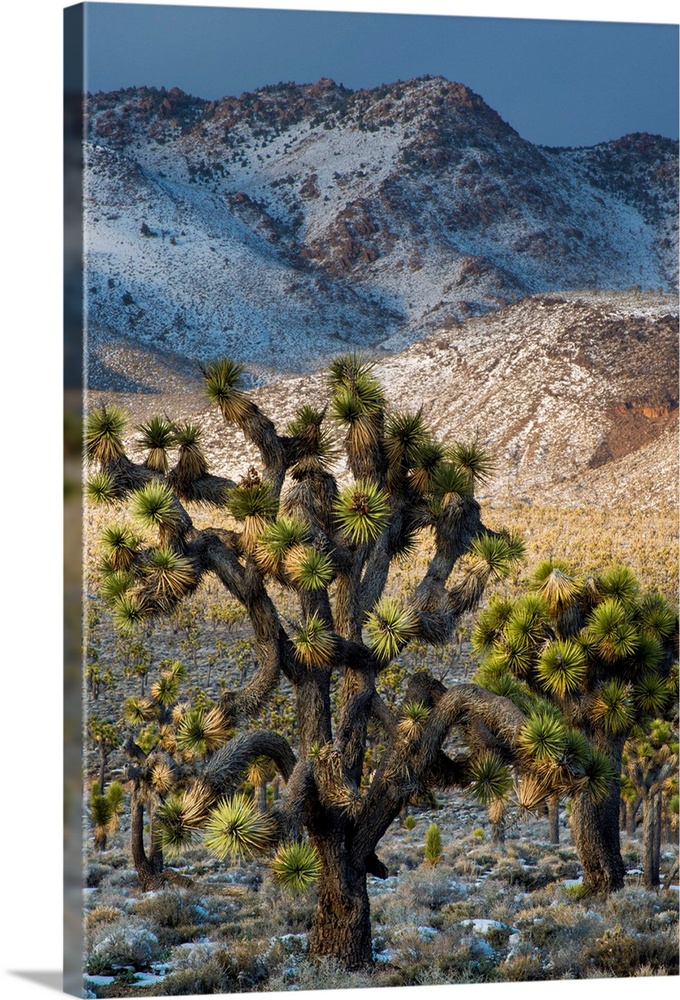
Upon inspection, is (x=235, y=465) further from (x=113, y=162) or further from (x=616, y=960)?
(x=616, y=960)

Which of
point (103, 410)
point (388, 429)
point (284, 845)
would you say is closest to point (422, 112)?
point (388, 429)

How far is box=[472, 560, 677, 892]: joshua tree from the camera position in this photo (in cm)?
1087

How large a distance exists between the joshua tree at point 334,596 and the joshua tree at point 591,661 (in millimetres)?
1083

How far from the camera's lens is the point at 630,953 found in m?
10.6

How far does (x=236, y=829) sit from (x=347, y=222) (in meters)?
7.30

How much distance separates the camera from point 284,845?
867 centimetres

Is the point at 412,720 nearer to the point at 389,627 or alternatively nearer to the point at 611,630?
the point at 389,627

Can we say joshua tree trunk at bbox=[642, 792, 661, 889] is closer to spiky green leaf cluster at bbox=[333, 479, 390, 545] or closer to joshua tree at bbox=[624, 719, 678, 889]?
joshua tree at bbox=[624, 719, 678, 889]

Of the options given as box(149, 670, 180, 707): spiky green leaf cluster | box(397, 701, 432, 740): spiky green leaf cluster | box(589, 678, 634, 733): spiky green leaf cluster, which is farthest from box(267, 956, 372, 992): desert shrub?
box(589, 678, 634, 733): spiky green leaf cluster

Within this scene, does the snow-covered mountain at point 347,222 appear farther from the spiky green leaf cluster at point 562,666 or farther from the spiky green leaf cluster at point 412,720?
the spiky green leaf cluster at point 412,720

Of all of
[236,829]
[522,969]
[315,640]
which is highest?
[315,640]

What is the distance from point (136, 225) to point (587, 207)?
4.74 metres

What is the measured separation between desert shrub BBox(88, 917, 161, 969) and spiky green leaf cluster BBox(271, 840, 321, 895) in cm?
170

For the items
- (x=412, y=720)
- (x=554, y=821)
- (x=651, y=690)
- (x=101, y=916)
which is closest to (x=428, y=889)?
(x=412, y=720)
